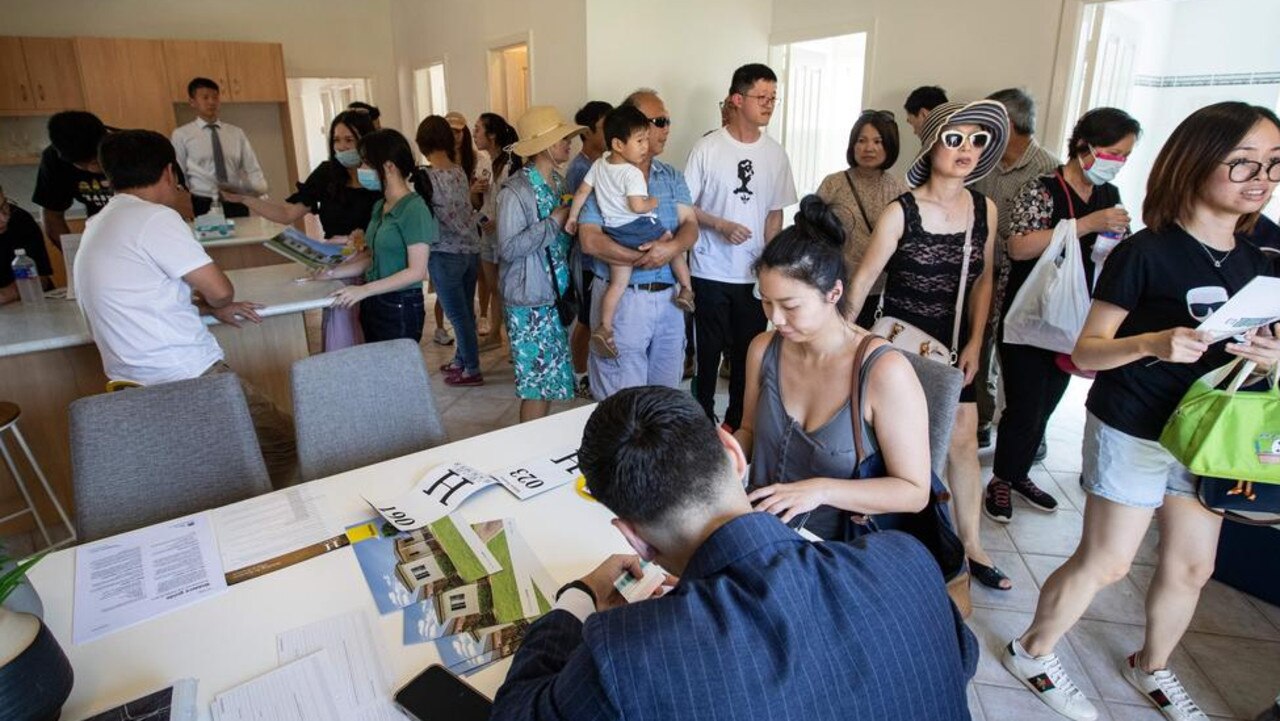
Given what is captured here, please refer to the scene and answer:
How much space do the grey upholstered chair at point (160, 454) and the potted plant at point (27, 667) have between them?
74 centimetres

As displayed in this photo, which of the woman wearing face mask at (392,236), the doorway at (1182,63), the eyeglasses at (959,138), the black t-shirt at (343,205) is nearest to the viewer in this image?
the eyeglasses at (959,138)

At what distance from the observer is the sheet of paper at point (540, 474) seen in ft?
5.32

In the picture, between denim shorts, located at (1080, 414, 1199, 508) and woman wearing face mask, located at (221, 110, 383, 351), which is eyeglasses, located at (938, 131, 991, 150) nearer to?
denim shorts, located at (1080, 414, 1199, 508)

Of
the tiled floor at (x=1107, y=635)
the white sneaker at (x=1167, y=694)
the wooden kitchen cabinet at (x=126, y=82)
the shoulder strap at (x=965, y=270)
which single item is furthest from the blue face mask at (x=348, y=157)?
the wooden kitchen cabinet at (x=126, y=82)

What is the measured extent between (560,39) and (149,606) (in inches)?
160

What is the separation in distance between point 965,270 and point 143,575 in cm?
226

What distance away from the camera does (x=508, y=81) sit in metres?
6.05

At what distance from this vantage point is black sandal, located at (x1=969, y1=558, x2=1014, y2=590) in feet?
7.91

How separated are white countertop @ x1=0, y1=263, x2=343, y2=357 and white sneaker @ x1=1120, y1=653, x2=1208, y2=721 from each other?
3.02 m

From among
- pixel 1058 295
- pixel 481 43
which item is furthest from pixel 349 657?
pixel 481 43

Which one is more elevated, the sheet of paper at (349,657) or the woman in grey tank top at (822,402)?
the woman in grey tank top at (822,402)

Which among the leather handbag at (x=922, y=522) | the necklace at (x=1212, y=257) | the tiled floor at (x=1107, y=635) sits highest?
the necklace at (x=1212, y=257)

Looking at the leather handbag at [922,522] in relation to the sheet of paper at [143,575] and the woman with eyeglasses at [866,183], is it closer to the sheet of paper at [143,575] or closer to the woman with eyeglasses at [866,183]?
the sheet of paper at [143,575]

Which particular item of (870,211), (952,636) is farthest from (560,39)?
Result: (952,636)
